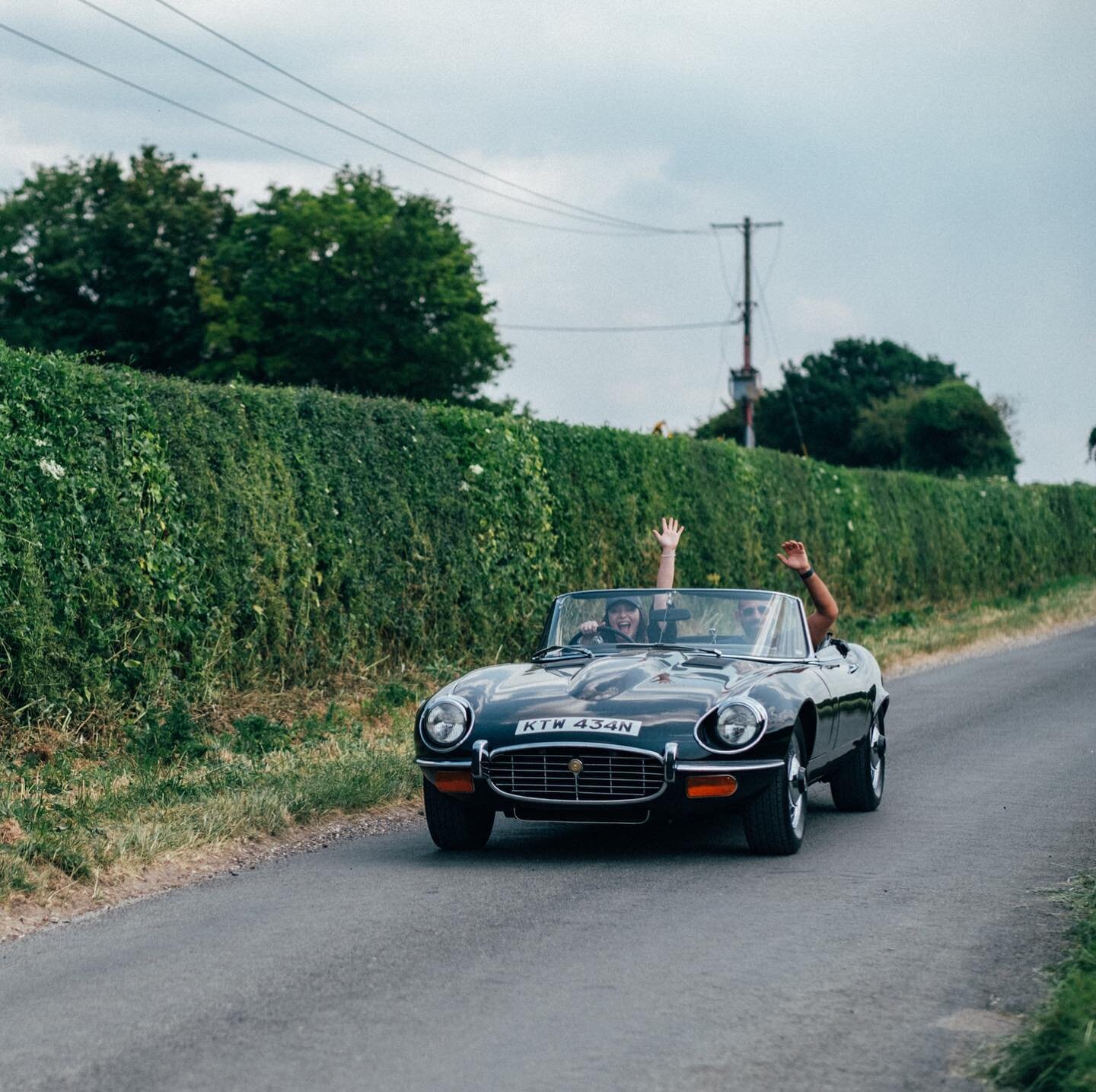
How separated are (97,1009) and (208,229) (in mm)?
59724

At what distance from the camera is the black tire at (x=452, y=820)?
330 inches

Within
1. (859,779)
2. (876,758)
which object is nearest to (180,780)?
(859,779)

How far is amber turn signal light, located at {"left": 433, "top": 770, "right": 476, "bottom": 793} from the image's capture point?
8.07 meters

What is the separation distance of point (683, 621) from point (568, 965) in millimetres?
3973

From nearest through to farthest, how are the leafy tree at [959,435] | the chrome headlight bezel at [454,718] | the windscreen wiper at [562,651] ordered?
the chrome headlight bezel at [454,718], the windscreen wiper at [562,651], the leafy tree at [959,435]

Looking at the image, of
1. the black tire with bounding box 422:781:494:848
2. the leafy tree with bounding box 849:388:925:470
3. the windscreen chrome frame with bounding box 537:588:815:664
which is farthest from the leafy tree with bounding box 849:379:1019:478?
the black tire with bounding box 422:781:494:848

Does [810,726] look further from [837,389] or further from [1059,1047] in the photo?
[837,389]

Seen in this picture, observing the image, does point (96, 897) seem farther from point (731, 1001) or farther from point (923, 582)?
point (923, 582)

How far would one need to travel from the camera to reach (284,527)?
531 inches

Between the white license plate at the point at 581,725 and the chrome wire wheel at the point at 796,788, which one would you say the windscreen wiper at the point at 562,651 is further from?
the chrome wire wheel at the point at 796,788

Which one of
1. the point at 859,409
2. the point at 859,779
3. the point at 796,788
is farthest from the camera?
the point at 859,409

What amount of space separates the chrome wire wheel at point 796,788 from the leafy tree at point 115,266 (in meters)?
51.7

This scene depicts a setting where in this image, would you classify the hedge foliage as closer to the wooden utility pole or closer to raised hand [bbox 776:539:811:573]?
raised hand [bbox 776:539:811:573]

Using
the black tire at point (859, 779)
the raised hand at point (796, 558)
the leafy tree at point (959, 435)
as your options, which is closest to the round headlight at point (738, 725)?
the black tire at point (859, 779)
